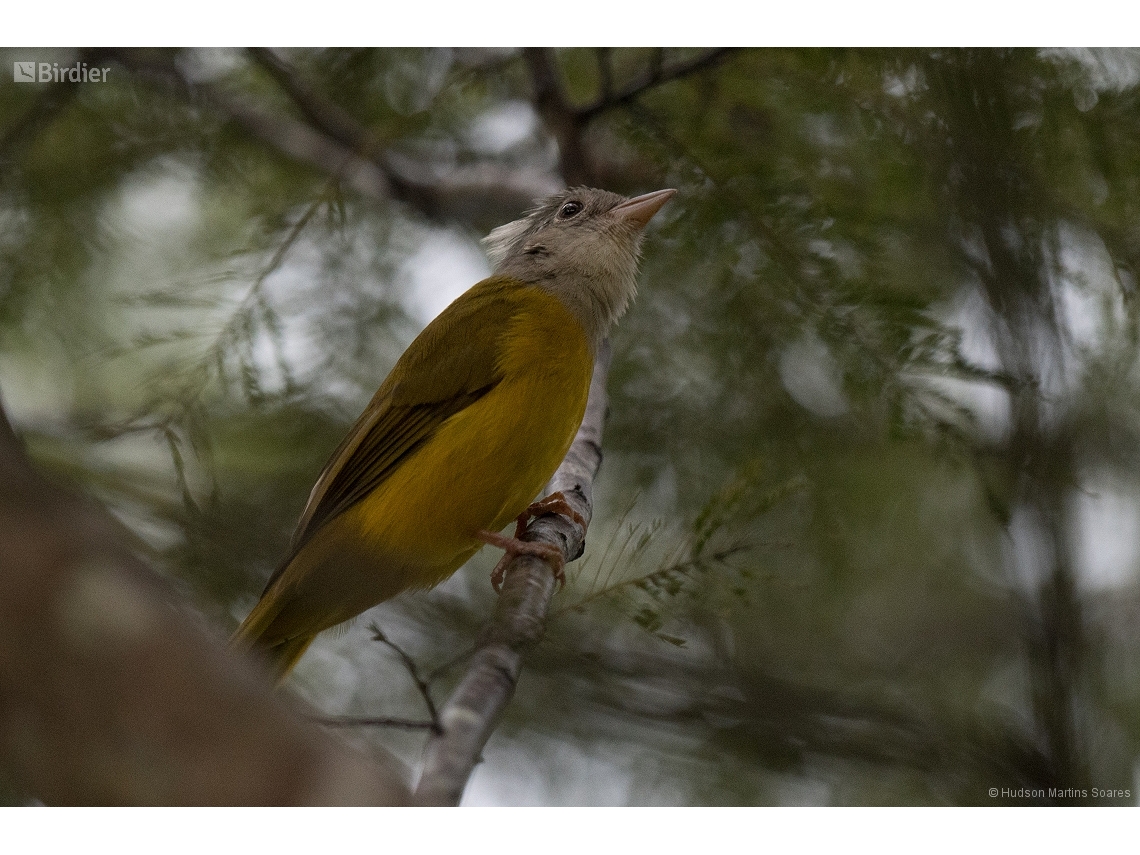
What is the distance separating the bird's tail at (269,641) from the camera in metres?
2.75

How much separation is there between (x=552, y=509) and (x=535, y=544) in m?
0.28

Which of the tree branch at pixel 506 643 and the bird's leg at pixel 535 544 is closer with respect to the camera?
the tree branch at pixel 506 643

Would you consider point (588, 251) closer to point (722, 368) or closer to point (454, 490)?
point (722, 368)

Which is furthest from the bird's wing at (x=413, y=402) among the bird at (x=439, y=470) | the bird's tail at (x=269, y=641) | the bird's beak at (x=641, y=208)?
the bird's beak at (x=641, y=208)

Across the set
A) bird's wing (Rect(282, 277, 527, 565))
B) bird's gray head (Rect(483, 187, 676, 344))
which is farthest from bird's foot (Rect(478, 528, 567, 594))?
bird's gray head (Rect(483, 187, 676, 344))

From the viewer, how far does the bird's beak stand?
340 centimetres

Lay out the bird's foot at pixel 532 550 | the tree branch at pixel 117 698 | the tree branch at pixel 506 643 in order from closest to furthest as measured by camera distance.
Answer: the tree branch at pixel 117 698 < the tree branch at pixel 506 643 < the bird's foot at pixel 532 550

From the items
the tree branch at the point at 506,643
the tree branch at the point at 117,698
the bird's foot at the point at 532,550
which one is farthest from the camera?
the bird's foot at the point at 532,550

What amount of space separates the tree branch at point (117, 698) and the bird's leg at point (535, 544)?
142 centimetres

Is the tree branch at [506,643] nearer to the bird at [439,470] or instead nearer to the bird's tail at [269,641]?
the bird at [439,470]

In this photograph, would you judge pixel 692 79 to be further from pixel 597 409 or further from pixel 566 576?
pixel 566 576

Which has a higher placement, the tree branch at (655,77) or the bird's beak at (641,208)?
the tree branch at (655,77)

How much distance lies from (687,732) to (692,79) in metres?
2.14

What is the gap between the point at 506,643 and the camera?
1909mm
